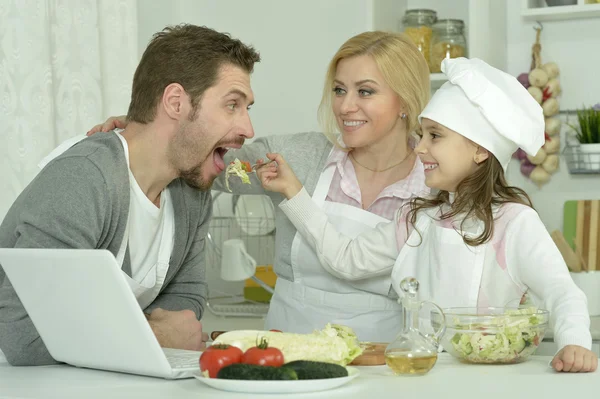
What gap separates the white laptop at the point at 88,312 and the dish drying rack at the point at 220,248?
163 centimetres

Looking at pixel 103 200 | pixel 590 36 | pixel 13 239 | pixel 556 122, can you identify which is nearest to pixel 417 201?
pixel 103 200

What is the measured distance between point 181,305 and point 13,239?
1.38ft

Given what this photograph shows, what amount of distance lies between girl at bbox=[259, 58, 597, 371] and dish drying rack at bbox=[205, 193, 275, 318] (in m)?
1.28

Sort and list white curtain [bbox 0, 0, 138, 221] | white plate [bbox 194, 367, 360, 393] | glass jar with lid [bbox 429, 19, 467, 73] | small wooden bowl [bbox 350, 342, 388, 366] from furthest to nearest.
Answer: glass jar with lid [bbox 429, 19, 467, 73], white curtain [bbox 0, 0, 138, 221], small wooden bowl [bbox 350, 342, 388, 366], white plate [bbox 194, 367, 360, 393]

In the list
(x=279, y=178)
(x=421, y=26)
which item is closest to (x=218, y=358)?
(x=279, y=178)

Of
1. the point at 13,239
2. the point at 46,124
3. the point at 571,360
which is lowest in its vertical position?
the point at 571,360

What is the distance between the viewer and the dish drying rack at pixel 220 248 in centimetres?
309

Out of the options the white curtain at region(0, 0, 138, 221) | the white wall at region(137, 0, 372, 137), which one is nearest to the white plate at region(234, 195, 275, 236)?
the white wall at region(137, 0, 372, 137)

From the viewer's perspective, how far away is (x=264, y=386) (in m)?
1.15

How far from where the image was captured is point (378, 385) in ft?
4.09

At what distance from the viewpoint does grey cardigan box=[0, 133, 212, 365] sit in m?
1.48

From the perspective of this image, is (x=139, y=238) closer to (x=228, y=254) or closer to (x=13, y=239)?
(x=13, y=239)

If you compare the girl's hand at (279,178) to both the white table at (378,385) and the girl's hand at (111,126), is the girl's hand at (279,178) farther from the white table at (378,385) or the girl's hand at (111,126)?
the white table at (378,385)

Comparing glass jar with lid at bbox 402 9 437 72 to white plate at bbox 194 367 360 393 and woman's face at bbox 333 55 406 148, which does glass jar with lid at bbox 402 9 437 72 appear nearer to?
woman's face at bbox 333 55 406 148
